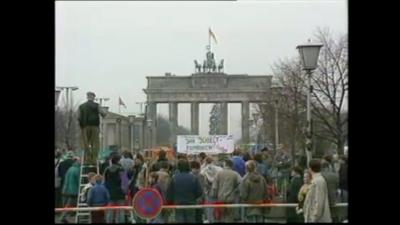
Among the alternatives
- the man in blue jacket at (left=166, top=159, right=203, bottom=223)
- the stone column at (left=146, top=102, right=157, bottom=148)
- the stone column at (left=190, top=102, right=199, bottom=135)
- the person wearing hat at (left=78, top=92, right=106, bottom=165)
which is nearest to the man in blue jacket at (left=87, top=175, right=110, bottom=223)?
the person wearing hat at (left=78, top=92, right=106, bottom=165)

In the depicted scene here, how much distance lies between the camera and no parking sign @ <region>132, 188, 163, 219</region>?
330cm

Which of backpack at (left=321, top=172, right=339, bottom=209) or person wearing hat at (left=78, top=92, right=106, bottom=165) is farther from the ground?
person wearing hat at (left=78, top=92, right=106, bottom=165)

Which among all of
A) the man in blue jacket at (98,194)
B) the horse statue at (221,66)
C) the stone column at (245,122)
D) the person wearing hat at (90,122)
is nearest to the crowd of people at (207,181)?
the man in blue jacket at (98,194)

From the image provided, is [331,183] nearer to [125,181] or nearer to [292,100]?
[125,181]

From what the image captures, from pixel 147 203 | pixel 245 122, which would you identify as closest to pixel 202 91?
pixel 245 122

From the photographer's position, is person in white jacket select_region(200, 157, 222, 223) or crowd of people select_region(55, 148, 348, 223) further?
person in white jacket select_region(200, 157, 222, 223)

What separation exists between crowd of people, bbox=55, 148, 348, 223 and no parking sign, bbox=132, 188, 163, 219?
0.05m

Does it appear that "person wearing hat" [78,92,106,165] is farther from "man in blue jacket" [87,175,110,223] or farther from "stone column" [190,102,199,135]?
"stone column" [190,102,199,135]

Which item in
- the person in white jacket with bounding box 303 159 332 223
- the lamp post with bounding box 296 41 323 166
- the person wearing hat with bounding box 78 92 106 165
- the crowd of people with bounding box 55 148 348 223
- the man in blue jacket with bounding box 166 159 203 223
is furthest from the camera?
the lamp post with bounding box 296 41 323 166

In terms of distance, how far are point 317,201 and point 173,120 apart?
109 inches

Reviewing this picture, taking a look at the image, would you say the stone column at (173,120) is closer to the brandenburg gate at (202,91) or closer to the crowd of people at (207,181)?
the brandenburg gate at (202,91)
